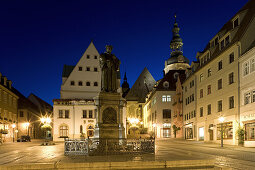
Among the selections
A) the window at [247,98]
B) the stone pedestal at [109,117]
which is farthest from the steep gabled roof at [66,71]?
the stone pedestal at [109,117]

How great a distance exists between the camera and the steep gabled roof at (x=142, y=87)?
93.4 meters

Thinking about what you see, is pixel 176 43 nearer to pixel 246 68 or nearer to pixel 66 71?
A: pixel 66 71

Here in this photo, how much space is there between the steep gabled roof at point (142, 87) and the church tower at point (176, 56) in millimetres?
7690

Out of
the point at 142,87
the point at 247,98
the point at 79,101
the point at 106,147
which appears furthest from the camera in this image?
the point at 142,87

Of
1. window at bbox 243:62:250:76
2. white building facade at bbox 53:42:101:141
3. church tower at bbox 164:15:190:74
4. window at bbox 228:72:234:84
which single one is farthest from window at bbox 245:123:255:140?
church tower at bbox 164:15:190:74

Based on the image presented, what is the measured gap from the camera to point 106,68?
628 inches

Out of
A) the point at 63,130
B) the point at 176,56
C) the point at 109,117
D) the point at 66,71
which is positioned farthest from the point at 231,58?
the point at 176,56

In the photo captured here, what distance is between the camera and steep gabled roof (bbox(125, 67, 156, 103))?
93.4m

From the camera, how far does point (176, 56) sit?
88500 millimetres

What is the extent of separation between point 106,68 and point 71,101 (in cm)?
3946

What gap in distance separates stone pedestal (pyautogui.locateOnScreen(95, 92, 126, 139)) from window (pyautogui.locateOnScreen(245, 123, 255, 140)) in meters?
15.6

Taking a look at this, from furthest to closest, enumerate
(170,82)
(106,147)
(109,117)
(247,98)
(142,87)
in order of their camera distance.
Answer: (142,87), (170,82), (247,98), (109,117), (106,147)

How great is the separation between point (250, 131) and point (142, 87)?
6854cm

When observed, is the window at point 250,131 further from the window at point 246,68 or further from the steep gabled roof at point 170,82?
the steep gabled roof at point 170,82
